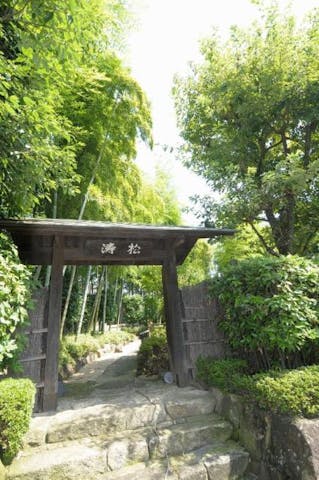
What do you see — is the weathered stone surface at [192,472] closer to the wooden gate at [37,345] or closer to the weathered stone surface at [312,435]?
the weathered stone surface at [312,435]

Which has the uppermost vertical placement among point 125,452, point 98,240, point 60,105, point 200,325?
point 60,105

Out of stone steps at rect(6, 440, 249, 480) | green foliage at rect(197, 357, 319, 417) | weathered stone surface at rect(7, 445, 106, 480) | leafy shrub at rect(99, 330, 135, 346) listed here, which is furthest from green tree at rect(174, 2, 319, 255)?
leafy shrub at rect(99, 330, 135, 346)

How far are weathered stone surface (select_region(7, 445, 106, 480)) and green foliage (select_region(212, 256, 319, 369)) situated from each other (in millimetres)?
2364

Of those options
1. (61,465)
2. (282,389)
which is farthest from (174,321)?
(61,465)

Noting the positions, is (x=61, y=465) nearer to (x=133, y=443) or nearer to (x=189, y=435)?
(x=133, y=443)

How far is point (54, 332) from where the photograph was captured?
13.1 ft

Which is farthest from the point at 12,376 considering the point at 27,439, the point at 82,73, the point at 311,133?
the point at 311,133

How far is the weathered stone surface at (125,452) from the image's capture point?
3.00 meters

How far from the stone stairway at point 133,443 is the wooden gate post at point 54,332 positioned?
0.80 ft

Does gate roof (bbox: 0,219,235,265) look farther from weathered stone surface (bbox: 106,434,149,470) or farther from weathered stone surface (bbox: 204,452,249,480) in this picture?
weathered stone surface (bbox: 204,452,249,480)

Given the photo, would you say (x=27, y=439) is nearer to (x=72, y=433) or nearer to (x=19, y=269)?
(x=72, y=433)

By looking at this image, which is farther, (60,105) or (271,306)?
(60,105)

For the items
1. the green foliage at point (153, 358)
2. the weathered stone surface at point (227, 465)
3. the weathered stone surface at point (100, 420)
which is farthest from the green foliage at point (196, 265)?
the weathered stone surface at point (227, 465)

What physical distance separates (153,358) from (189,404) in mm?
2461
